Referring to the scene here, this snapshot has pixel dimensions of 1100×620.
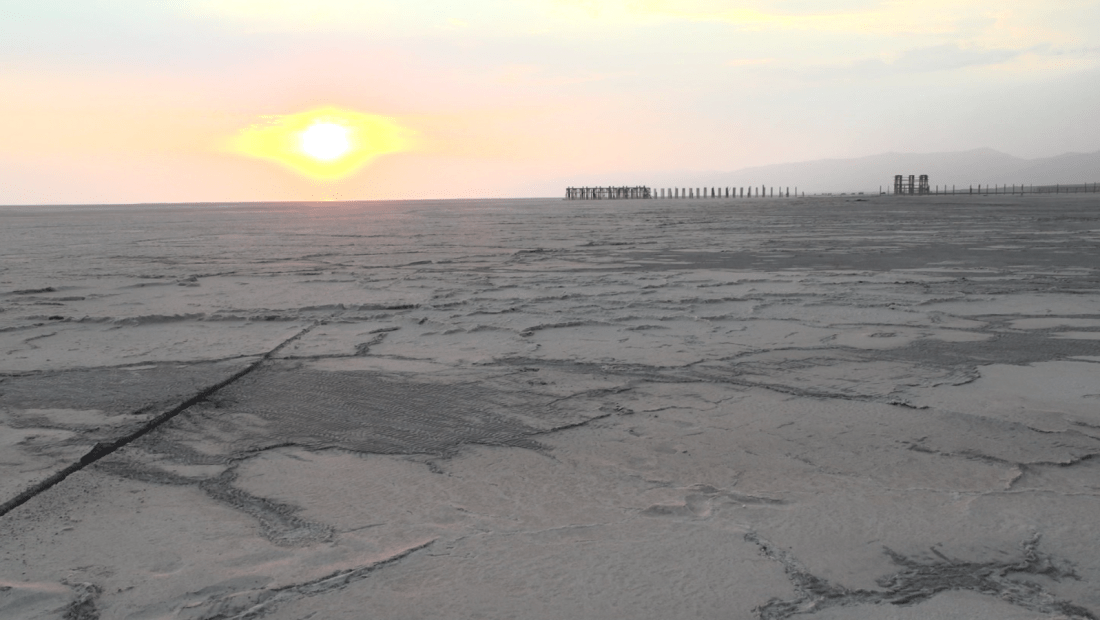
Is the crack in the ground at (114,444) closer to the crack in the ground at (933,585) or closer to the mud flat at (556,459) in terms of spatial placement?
the mud flat at (556,459)

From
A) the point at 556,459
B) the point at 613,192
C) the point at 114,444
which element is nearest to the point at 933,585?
the point at 556,459

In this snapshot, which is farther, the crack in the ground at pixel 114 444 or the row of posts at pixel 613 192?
the row of posts at pixel 613 192

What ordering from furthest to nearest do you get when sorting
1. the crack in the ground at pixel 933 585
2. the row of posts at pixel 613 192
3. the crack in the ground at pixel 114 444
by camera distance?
1. the row of posts at pixel 613 192
2. the crack in the ground at pixel 114 444
3. the crack in the ground at pixel 933 585

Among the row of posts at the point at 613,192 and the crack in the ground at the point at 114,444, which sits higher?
the row of posts at the point at 613,192

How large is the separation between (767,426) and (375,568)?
1.35 m

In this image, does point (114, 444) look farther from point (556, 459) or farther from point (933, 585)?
point (933, 585)

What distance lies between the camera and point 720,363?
3.23 m

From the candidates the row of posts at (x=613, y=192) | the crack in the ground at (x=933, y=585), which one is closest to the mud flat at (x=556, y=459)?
the crack in the ground at (x=933, y=585)

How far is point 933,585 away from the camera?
4.75 ft

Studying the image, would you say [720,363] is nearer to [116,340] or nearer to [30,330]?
[116,340]

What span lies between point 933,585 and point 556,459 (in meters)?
0.98

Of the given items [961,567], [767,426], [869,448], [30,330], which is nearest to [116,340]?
[30,330]

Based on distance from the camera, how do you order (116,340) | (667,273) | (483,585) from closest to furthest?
1. (483,585)
2. (116,340)
3. (667,273)

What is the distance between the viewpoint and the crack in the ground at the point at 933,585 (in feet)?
4.51
